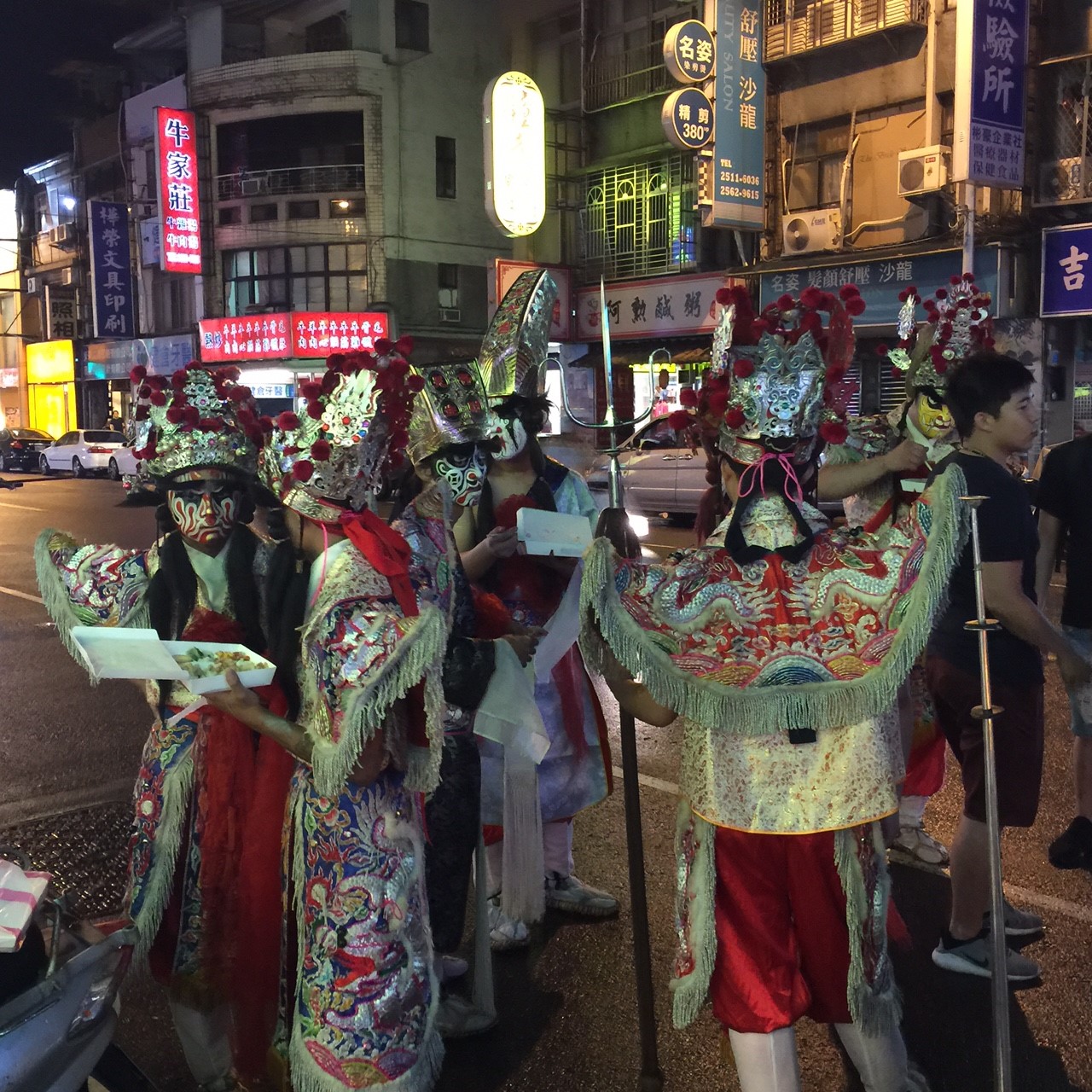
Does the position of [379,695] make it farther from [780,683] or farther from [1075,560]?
[1075,560]

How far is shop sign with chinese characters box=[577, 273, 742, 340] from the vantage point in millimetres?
21469

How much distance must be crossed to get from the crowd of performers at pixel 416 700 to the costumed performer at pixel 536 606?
3.17ft

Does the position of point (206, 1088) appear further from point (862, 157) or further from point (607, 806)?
point (862, 157)

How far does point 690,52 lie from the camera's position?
17.8 metres

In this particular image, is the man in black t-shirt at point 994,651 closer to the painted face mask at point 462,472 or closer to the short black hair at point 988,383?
the short black hair at point 988,383

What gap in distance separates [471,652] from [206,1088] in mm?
1417

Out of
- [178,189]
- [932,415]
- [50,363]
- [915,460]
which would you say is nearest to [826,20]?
[932,415]

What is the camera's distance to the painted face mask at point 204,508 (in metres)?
2.86

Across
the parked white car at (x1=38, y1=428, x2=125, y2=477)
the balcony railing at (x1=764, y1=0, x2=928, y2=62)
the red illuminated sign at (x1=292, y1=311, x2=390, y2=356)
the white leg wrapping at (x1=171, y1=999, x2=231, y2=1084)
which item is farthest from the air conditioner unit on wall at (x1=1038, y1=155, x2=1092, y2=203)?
the parked white car at (x1=38, y1=428, x2=125, y2=477)

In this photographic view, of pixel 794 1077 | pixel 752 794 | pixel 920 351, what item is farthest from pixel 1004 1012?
pixel 920 351

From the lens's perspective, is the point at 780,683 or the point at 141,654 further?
the point at 780,683

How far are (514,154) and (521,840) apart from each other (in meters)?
18.4

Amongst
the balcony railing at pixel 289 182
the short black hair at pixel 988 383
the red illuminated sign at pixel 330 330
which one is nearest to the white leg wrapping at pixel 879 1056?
the short black hair at pixel 988 383

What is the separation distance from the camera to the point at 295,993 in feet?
8.64
